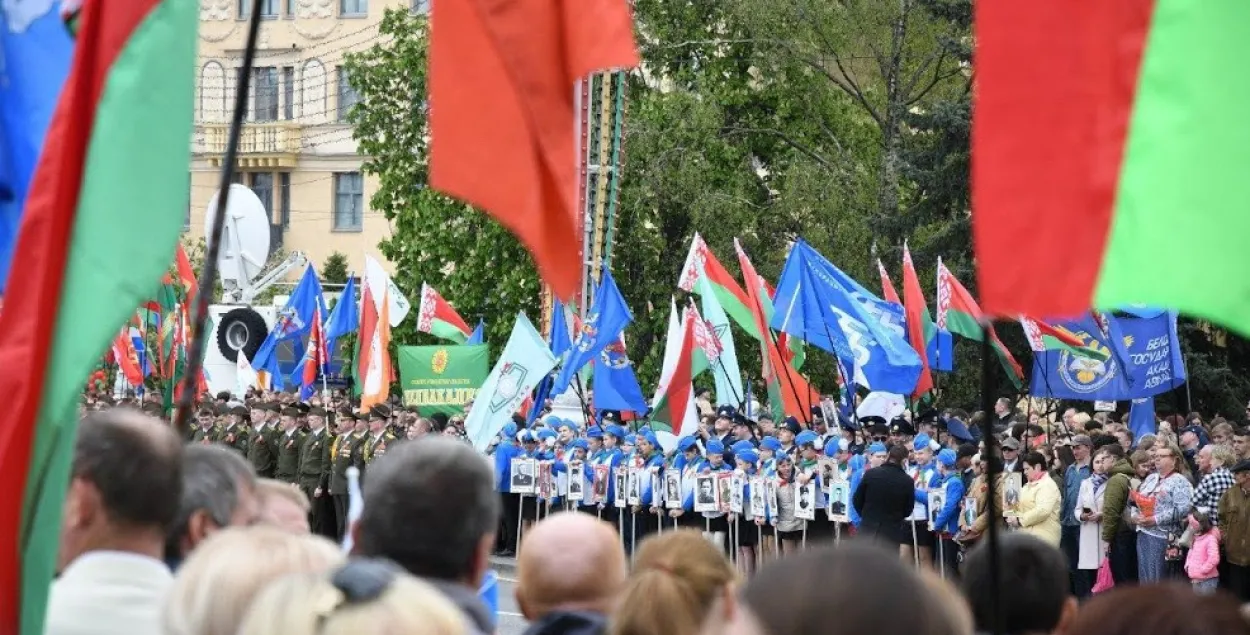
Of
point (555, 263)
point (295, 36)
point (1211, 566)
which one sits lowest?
point (1211, 566)

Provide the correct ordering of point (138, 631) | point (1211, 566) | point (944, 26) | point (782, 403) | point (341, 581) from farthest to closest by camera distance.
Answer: point (944, 26) → point (782, 403) → point (1211, 566) → point (138, 631) → point (341, 581)

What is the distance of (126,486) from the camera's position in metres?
4.37

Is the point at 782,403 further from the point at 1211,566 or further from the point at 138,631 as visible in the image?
the point at 138,631

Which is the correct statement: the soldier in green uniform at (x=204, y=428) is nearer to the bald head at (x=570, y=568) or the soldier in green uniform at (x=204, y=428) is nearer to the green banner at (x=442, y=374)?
the green banner at (x=442, y=374)

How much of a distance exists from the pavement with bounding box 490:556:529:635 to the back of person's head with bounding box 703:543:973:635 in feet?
27.1

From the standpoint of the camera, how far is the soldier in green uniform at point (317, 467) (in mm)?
28266

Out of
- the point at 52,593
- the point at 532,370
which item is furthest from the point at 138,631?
the point at 532,370

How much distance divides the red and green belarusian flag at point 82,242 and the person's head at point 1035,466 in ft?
45.1

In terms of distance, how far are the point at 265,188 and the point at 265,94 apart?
304 centimetres

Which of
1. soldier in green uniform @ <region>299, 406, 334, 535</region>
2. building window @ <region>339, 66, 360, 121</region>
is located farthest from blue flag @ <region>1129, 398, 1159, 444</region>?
building window @ <region>339, 66, 360, 121</region>

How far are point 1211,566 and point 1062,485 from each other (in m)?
2.37

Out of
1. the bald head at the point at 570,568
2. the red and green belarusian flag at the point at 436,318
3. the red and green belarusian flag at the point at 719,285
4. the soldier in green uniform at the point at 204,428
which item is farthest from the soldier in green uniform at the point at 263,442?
the bald head at the point at 570,568

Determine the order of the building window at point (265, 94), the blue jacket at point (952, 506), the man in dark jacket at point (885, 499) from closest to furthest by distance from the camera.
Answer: the man in dark jacket at point (885, 499) → the blue jacket at point (952, 506) → the building window at point (265, 94)

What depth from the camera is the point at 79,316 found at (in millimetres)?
4688
